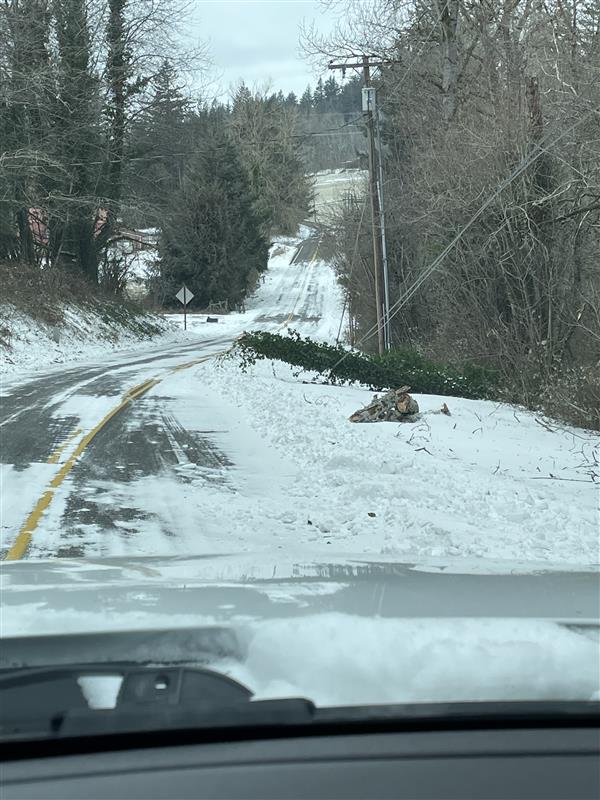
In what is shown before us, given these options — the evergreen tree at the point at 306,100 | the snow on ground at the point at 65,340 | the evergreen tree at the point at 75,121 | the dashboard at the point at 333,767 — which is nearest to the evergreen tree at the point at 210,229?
the snow on ground at the point at 65,340

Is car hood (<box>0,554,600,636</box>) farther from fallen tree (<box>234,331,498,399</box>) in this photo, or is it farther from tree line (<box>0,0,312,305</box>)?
tree line (<box>0,0,312,305</box>)

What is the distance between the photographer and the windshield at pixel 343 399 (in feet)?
7.95

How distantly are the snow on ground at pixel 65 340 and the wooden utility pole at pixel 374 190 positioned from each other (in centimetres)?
1030

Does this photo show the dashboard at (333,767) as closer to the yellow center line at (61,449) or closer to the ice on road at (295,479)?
the ice on road at (295,479)

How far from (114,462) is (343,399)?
22.8 ft

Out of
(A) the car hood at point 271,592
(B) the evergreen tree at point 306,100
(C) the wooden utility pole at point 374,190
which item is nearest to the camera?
(A) the car hood at point 271,592

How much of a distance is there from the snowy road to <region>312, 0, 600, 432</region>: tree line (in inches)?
217

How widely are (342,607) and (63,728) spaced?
101 cm

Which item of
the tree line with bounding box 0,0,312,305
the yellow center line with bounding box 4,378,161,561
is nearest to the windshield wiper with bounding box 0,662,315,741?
the yellow center line with bounding box 4,378,161,561

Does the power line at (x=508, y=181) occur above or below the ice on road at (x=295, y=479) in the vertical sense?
above

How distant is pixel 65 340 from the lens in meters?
33.5

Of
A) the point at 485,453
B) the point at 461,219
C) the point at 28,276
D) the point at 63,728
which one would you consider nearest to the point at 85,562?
the point at 63,728

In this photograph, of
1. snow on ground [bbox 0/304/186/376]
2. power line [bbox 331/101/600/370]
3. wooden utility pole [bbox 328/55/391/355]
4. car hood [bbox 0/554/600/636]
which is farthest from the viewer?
snow on ground [bbox 0/304/186/376]

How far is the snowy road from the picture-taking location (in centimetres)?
732
